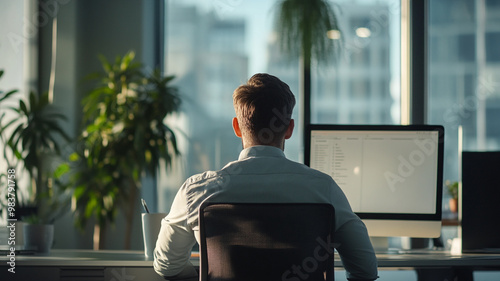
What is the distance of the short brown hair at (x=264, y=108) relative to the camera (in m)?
1.53

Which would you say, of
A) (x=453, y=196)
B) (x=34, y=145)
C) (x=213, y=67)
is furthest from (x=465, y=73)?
(x=34, y=145)

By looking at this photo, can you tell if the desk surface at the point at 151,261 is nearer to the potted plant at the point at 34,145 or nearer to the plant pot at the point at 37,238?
the plant pot at the point at 37,238

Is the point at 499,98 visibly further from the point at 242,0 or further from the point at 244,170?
the point at 244,170

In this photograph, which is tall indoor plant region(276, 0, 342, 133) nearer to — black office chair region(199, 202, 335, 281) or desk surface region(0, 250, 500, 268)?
desk surface region(0, 250, 500, 268)

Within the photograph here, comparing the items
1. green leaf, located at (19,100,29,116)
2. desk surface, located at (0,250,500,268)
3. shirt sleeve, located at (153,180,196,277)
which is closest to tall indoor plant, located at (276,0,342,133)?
green leaf, located at (19,100,29,116)

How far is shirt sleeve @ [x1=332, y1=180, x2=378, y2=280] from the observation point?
1.46 metres

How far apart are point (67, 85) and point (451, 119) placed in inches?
132

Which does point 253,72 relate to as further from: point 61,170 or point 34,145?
point 34,145

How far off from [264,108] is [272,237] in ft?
1.28

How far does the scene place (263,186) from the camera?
142 centimetres

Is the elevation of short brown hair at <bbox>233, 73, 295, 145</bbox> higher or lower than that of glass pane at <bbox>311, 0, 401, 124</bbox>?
lower

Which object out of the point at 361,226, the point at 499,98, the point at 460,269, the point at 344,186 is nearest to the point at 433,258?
the point at 460,269

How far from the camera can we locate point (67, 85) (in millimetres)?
4586

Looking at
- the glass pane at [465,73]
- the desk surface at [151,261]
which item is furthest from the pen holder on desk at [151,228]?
the glass pane at [465,73]
